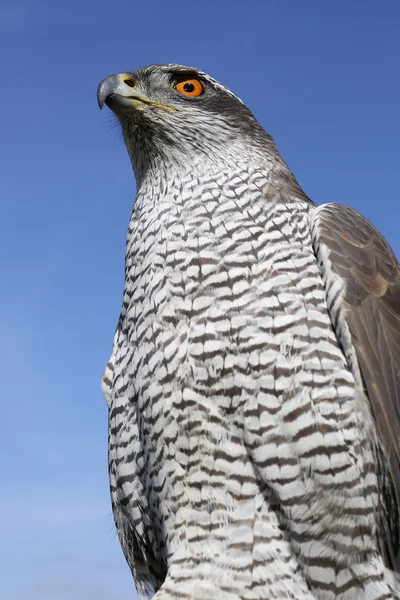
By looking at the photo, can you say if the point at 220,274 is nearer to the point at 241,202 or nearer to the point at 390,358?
the point at 241,202

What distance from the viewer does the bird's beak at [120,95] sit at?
525 cm

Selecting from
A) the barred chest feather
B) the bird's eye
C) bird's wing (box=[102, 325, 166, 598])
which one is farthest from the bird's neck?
bird's wing (box=[102, 325, 166, 598])

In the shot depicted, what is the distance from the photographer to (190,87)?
18.2 feet

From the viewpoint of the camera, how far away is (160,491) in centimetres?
419

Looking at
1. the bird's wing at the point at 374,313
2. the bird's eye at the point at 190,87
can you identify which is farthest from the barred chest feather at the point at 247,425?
the bird's eye at the point at 190,87

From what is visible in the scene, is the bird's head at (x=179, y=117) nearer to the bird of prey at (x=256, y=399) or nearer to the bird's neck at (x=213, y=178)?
the bird's neck at (x=213, y=178)

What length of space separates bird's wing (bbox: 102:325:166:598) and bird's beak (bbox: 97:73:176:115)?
1885mm

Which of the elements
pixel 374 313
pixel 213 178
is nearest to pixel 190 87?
pixel 213 178

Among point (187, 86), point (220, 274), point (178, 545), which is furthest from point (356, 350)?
point (187, 86)

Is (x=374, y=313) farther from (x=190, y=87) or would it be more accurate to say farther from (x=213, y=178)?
(x=190, y=87)

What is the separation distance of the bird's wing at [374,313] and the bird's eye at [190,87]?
5.36 feet

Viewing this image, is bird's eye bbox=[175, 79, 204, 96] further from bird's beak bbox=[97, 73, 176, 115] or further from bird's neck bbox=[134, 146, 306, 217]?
bird's neck bbox=[134, 146, 306, 217]

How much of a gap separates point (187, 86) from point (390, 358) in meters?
2.90

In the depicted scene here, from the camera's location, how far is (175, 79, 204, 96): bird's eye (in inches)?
217
